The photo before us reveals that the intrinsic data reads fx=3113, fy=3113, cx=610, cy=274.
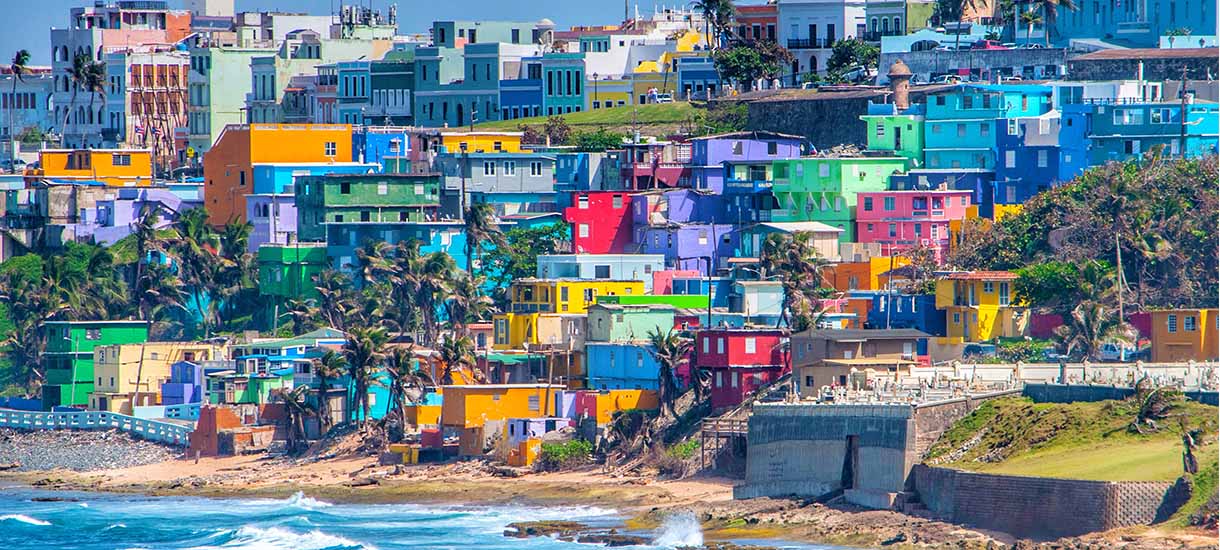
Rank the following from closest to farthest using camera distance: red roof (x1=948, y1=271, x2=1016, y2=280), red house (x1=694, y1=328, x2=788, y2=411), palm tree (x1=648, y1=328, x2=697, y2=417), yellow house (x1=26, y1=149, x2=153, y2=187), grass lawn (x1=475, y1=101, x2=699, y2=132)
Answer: red house (x1=694, y1=328, x2=788, y2=411) → palm tree (x1=648, y1=328, x2=697, y2=417) → red roof (x1=948, y1=271, x2=1016, y2=280) → grass lawn (x1=475, y1=101, x2=699, y2=132) → yellow house (x1=26, y1=149, x2=153, y2=187)

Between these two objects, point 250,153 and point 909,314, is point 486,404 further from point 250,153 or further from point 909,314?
point 250,153

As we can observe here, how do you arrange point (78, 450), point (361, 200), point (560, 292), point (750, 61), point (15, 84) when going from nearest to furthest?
point (560, 292) → point (78, 450) → point (361, 200) → point (750, 61) → point (15, 84)

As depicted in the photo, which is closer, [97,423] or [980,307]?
[980,307]

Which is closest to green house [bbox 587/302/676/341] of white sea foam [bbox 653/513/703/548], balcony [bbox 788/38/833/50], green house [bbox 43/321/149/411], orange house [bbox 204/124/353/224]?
white sea foam [bbox 653/513/703/548]

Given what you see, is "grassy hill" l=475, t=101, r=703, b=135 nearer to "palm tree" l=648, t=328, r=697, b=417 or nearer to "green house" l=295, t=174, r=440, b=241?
"green house" l=295, t=174, r=440, b=241

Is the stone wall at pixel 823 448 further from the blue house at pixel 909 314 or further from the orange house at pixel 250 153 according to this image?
the orange house at pixel 250 153

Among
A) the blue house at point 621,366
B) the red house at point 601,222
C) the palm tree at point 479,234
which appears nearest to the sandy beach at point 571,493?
the blue house at point 621,366

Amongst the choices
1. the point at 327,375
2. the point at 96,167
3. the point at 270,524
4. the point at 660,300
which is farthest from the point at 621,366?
the point at 96,167
